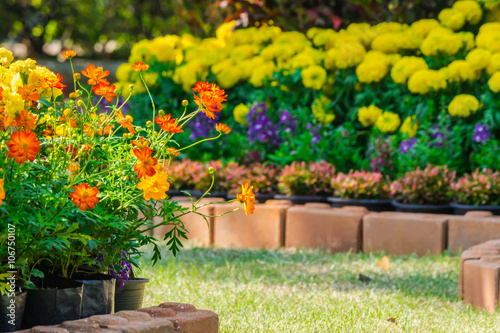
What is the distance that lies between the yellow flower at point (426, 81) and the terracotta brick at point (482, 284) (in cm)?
188

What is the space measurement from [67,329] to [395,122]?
11.0 ft

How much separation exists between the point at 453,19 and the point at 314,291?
9.48 ft

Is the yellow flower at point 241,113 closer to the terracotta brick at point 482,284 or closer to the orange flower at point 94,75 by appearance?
the terracotta brick at point 482,284

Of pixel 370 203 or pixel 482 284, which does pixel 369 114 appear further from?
pixel 482 284

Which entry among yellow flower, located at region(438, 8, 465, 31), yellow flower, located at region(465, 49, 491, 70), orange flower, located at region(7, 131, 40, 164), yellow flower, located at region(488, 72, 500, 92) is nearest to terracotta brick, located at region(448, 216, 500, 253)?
yellow flower, located at region(488, 72, 500, 92)

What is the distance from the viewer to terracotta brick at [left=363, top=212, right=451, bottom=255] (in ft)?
12.0

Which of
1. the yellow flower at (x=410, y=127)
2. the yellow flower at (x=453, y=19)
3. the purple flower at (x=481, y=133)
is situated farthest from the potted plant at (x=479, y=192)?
the yellow flower at (x=453, y=19)

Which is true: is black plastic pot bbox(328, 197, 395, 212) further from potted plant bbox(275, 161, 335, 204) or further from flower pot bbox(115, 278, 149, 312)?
flower pot bbox(115, 278, 149, 312)

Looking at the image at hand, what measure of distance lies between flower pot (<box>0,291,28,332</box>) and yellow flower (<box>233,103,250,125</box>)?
3.55 meters

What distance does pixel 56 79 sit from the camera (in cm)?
200

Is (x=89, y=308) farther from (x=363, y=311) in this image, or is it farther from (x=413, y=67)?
(x=413, y=67)

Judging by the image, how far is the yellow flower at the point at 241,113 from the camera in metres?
5.19

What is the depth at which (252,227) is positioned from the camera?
163 inches

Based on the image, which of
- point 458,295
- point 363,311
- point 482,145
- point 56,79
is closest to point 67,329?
point 56,79
